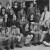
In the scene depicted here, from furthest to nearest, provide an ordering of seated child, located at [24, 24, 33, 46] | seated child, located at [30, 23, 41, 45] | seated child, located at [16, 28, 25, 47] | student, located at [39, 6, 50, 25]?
student, located at [39, 6, 50, 25] → seated child, located at [30, 23, 41, 45] → seated child, located at [24, 24, 33, 46] → seated child, located at [16, 28, 25, 47]

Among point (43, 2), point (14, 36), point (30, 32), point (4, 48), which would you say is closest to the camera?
point (4, 48)

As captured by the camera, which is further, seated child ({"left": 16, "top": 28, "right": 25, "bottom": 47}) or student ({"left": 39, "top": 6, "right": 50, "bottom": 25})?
student ({"left": 39, "top": 6, "right": 50, "bottom": 25})

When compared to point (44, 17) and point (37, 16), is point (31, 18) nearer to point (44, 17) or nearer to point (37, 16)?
point (37, 16)

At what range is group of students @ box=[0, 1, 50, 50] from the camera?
5117 millimetres

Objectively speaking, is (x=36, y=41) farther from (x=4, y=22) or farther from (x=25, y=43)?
(x=4, y=22)

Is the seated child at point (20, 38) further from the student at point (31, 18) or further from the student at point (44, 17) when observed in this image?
the student at point (44, 17)

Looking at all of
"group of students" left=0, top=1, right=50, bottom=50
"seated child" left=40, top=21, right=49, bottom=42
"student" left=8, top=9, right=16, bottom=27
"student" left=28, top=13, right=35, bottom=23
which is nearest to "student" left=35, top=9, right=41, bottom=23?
"group of students" left=0, top=1, right=50, bottom=50

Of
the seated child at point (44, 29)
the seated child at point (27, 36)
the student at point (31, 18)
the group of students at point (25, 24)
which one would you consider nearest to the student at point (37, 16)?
the group of students at point (25, 24)

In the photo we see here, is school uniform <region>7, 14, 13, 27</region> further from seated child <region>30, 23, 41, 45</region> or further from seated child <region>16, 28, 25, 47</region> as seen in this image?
seated child <region>30, 23, 41, 45</region>

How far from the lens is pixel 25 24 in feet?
17.7

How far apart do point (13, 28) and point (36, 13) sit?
0.98 metres

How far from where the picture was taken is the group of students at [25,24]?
201 inches

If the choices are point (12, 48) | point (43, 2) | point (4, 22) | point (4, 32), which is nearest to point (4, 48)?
point (12, 48)

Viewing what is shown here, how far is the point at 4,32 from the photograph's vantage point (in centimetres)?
497
